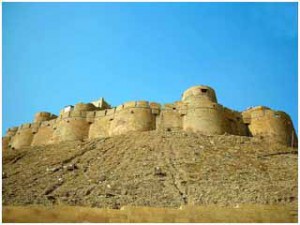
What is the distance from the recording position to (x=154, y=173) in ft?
46.5

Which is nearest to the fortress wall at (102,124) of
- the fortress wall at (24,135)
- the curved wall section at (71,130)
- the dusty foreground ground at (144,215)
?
the curved wall section at (71,130)

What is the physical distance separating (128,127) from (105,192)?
10.3m

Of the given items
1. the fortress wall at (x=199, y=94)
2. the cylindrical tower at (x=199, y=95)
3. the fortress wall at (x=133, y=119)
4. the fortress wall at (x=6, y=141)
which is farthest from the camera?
the fortress wall at (x=6, y=141)

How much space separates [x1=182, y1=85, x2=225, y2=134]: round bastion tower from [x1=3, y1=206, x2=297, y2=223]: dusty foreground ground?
12246mm

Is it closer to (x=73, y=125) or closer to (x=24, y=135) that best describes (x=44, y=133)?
(x=24, y=135)

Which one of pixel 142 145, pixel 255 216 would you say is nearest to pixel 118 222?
pixel 255 216

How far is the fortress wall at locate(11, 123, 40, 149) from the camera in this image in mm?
26247

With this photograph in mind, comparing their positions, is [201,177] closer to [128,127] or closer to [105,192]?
[105,192]

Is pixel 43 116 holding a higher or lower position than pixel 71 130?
higher

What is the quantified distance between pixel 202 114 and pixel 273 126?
4413mm

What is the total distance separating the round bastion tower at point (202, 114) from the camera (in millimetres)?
21672

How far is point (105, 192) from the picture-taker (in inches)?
482

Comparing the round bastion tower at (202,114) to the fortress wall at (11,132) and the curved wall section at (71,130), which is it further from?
the fortress wall at (11,132)

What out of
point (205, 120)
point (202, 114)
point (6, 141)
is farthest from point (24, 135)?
point (205, 120)
